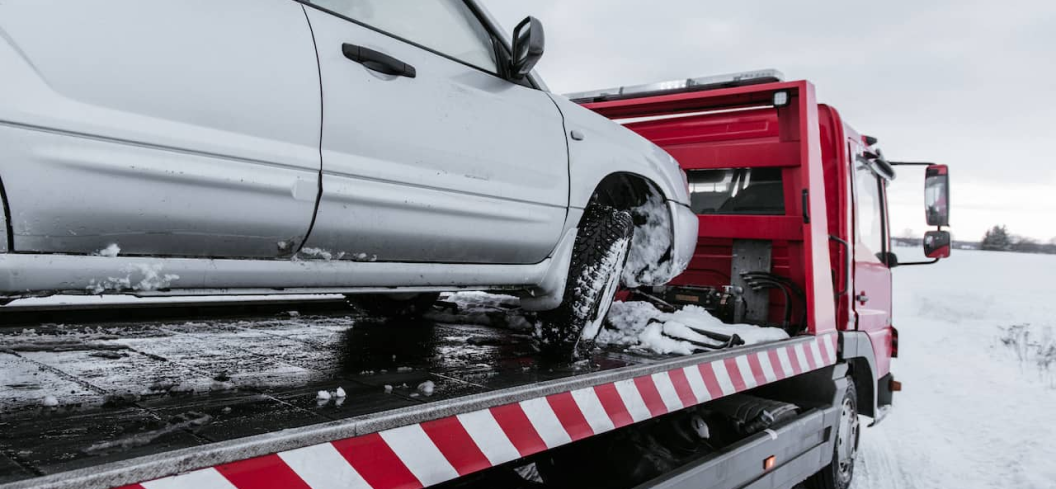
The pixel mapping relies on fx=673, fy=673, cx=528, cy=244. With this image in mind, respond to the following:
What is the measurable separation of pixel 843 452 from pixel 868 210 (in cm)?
162

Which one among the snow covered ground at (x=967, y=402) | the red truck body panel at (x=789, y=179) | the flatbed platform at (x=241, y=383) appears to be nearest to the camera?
the flatbed platform at (x=241, y=383)

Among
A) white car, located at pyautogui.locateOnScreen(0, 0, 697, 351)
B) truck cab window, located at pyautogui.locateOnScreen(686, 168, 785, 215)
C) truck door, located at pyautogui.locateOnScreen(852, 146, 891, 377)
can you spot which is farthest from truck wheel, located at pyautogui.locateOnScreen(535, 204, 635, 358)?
truck door, located at pyautogui.locateOnScreen(852, 146, 891, 377)

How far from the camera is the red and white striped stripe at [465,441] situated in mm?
1278

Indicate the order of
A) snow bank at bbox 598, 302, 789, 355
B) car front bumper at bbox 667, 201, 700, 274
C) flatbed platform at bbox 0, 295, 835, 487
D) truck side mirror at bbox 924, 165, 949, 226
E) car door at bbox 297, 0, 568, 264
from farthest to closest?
truck side mirror at bbox 924, 165, 949, 226 → car front bumper at bbox 667, 201, 700, 274 → snow bank at bbox 598, 302, 789, 355 → car door at bbox 297, 0, 568, 264 → flatbed platform at bbox 0, 295, 835, 487

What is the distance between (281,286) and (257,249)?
0.12 m

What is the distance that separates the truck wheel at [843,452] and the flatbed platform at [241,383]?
903 millimetres

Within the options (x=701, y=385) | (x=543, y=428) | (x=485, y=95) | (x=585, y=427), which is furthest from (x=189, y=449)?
(x=701, y=385)

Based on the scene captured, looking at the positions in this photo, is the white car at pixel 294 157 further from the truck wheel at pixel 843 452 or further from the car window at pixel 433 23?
the truck wheel at pixel 843 452

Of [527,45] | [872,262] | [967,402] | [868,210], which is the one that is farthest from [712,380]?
[967,402]

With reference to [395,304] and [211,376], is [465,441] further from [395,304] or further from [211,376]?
[395,304]

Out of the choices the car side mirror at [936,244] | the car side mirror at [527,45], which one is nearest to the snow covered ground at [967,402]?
the car side mirror at [936,244]

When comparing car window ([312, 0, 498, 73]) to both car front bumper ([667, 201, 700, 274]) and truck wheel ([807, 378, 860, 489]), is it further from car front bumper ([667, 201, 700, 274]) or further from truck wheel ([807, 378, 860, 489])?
truck wheel ([807, 378, 860, 489])

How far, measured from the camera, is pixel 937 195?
4.48 metres

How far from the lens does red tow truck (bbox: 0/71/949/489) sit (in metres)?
Answer: 1.41
